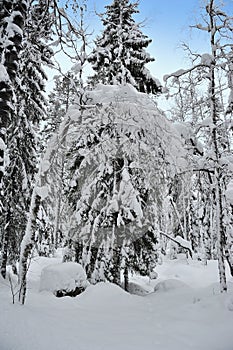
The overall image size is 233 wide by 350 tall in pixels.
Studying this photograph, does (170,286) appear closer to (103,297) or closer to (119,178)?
(103,297)

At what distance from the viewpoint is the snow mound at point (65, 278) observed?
8727 millimetres

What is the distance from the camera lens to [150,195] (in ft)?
28.3

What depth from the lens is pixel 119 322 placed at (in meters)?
5.68

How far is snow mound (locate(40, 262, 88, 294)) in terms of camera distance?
28.6ft

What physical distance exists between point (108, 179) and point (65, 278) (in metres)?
3.61

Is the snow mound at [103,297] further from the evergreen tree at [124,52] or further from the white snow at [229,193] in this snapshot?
the evergreen tree at [124,52]

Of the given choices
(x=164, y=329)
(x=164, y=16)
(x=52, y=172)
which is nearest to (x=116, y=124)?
(x=52, y=172)

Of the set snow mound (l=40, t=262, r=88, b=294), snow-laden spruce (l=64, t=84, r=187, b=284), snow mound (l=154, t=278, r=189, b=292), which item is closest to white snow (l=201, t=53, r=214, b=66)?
snow-laden spruce (l=64, t=84, r=187, b=284)

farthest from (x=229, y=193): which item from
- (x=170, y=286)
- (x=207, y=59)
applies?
(x=207, y=59)

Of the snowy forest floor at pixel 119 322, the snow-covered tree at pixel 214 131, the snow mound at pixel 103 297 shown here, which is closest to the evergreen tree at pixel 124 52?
the snow-covered tree at pixel 214 131

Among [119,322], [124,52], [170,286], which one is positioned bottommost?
[170,286]

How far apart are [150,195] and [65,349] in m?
5.62

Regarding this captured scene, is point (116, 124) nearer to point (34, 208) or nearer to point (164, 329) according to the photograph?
point (34, 208)

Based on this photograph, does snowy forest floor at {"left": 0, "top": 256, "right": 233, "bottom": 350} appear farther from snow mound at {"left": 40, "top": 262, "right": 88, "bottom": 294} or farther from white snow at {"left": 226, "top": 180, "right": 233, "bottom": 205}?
white snow at {"left": 226, "top": 180, "right": 233, "bottom": 205}
